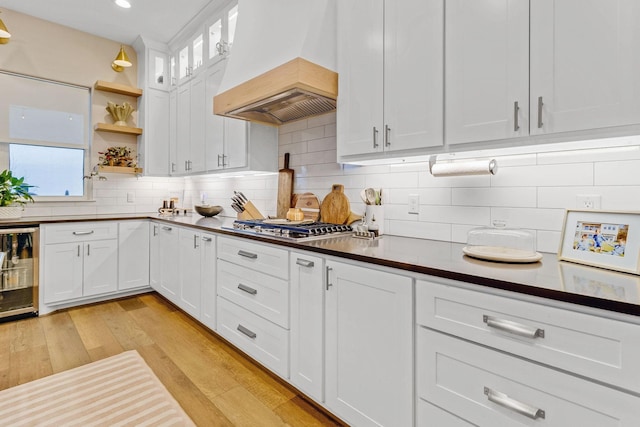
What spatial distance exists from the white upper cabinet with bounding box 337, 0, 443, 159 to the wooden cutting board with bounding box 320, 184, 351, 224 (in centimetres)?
44

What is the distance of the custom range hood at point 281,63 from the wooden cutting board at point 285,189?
0.43 metres

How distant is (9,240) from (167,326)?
1.59m

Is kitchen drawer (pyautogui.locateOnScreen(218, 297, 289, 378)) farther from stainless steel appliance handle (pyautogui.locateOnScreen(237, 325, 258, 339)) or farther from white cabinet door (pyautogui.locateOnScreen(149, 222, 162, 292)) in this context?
white cabinet door (pyautogui.locateOnScreen(149, 222, 162, 292))

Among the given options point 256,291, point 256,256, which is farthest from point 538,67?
point 256,291

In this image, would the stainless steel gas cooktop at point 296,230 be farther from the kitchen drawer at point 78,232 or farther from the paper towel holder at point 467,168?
the kitchen drawer at point 78,232

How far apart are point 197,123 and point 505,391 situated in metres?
3.41

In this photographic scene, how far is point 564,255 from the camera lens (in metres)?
1.29

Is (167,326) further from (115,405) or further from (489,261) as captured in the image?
(489,261)

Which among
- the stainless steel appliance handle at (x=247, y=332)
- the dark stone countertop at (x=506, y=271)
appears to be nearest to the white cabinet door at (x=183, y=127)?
the stainless steel appliance handle at (x=247, y=332)

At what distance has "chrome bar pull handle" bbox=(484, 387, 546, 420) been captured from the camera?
3.21 feet

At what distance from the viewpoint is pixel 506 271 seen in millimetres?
1146

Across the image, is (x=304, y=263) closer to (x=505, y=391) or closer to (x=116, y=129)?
(x=505, y=391)

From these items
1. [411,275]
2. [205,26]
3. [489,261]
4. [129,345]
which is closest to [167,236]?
[129,345]

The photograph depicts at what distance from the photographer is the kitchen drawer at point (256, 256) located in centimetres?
188
